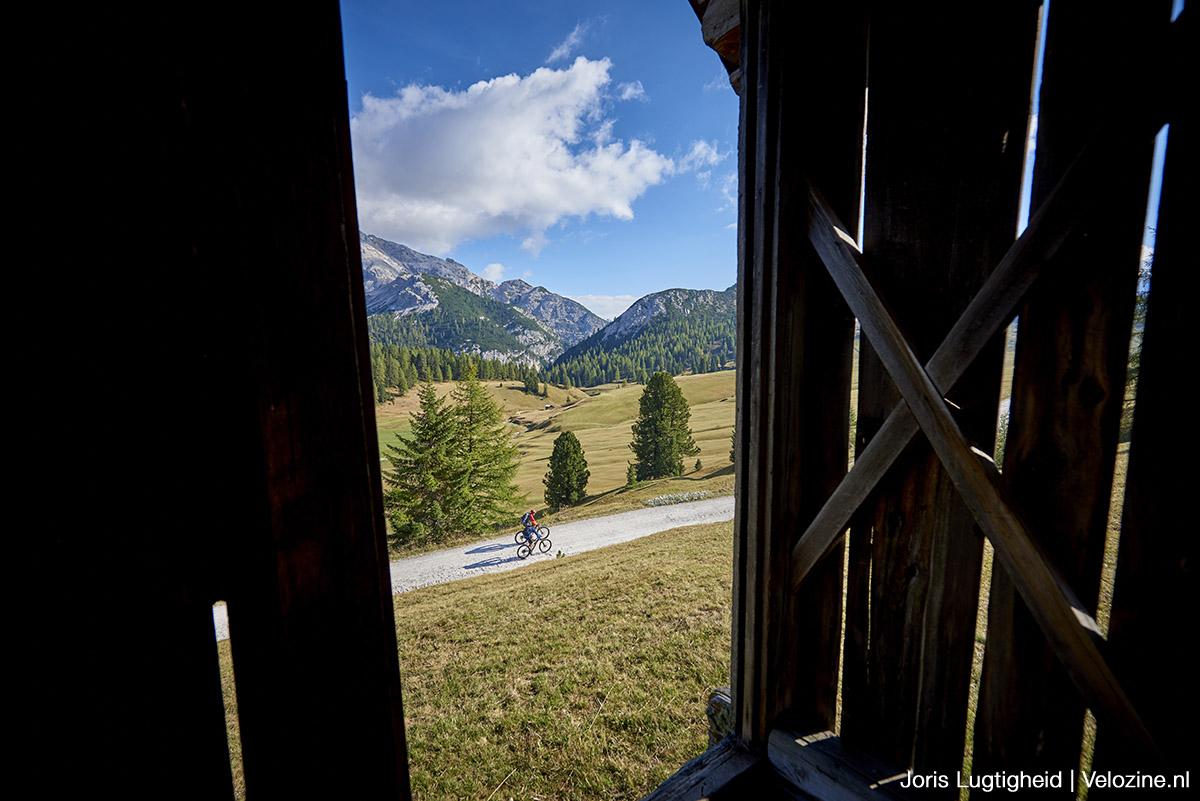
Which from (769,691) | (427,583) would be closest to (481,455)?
(427,583)

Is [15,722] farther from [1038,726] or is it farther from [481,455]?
[481,455]

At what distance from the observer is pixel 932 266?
5.60 ft

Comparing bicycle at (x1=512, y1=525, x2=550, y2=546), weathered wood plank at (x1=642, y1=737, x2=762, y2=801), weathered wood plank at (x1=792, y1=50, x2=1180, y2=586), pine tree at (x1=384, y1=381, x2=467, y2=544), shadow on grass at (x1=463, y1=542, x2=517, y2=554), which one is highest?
weathered wood plank at (x1=792, y1=50, x2=1180, y2=586)

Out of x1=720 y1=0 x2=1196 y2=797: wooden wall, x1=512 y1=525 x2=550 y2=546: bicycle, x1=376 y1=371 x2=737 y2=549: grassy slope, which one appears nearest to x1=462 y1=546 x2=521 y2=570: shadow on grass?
x1=512 y1=525 x2=550 y2=546: bicycle

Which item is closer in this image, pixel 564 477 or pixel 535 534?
pixel 535 534

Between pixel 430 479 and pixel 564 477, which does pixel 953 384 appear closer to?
pixel 430 479

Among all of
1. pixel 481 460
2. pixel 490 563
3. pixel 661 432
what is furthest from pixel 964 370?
pixel 661 432

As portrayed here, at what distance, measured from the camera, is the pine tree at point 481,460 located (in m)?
26.5

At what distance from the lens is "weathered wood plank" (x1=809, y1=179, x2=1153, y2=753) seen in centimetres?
132

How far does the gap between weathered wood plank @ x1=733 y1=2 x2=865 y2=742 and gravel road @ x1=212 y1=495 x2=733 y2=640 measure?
57.8 ft

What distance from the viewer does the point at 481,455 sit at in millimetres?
27797

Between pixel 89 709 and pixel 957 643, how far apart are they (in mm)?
2339

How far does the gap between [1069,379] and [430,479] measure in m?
26.0

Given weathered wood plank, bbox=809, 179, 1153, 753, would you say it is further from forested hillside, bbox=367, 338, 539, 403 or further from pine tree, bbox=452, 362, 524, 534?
forested hillside, bbox=367, 338, 539, 403
